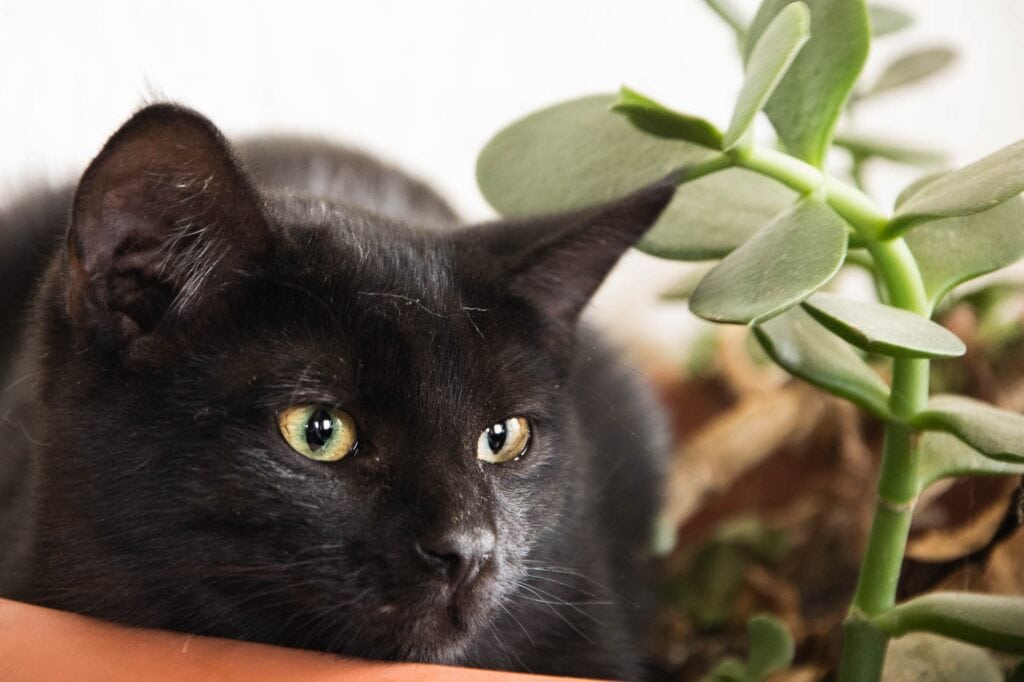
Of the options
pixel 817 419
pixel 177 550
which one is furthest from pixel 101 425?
pixel 817 419

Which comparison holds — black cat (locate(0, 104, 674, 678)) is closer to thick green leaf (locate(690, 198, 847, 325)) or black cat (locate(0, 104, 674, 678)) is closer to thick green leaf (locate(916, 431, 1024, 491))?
thick green leaf (locate(690, 198, 847, 325))

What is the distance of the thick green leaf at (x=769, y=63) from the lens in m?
0.72

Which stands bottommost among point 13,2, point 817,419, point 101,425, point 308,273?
point 817,419

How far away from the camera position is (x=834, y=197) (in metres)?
0.86

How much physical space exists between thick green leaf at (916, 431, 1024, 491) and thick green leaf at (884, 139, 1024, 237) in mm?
183

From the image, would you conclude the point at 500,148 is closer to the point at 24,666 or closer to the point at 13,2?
the point at 24,666

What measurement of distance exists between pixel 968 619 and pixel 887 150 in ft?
1.94

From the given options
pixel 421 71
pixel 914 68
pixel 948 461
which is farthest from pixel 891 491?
pixel 421 71

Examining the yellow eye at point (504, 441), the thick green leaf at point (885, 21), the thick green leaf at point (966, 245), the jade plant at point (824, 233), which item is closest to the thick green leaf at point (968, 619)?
the jade plant at point (824, 233)

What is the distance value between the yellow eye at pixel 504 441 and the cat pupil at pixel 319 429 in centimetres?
14

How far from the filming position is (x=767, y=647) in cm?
96

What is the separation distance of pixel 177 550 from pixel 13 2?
83 cm

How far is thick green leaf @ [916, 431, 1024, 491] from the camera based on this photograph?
0.84m

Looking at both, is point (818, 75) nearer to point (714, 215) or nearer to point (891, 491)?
point (714, 215)
